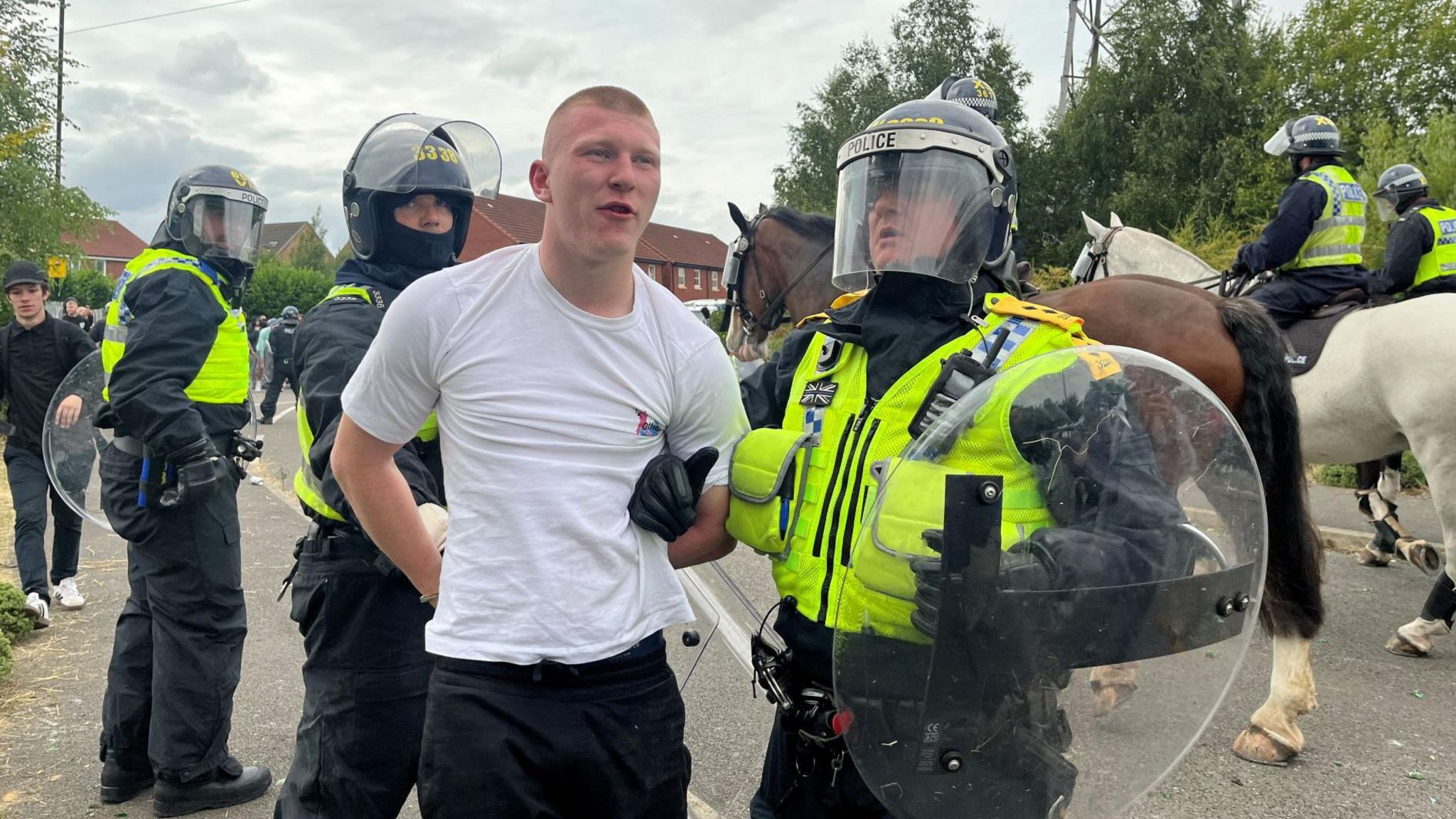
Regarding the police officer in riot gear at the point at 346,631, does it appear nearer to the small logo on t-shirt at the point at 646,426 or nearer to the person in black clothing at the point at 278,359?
the small logo on t-shirt at the point at 646,426

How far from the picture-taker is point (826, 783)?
2119 millimetres

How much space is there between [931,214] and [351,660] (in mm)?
1758

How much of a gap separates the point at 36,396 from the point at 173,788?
13.6ft

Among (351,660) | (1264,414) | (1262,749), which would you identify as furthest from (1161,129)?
(351,660)

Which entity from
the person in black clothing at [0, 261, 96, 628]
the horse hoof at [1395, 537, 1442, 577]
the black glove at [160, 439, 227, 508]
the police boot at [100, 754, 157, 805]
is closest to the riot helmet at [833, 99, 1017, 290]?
the black glove at [160, 439, 227, 508]

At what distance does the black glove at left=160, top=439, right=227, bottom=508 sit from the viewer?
3.52m

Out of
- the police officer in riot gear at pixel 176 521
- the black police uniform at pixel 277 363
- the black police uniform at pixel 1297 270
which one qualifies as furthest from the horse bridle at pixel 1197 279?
the black police uniform at pixel 277 363

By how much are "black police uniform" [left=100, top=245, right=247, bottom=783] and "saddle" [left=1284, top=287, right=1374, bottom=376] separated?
5.80 metres

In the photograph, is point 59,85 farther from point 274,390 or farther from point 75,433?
point 75,433

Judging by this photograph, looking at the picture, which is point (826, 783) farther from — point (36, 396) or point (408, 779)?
point (36, 396)

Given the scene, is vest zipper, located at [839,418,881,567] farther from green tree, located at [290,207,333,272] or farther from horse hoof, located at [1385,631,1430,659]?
green tree, located at [290,207,333,272]

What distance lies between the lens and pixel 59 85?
23578mm

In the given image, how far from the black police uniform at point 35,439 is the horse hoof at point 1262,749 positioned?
20.6ft

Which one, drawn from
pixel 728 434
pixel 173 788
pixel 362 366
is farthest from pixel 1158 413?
pixel 173 788
